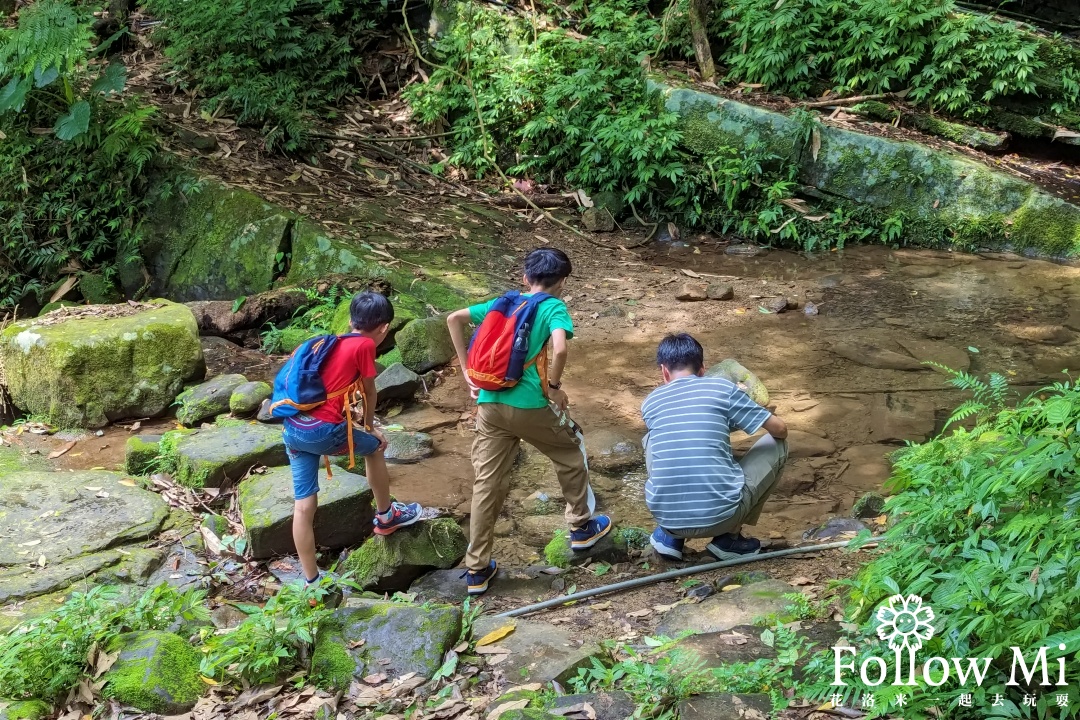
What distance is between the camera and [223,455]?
537 centimetres

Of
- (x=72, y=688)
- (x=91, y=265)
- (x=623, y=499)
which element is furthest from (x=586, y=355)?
(x=91, y=265)

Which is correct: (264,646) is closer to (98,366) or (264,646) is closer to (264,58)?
(98,366)

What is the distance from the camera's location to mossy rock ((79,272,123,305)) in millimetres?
9375

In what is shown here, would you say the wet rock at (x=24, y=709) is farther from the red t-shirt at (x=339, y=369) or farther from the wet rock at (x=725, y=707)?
the wet rock at (x=725, y=707)

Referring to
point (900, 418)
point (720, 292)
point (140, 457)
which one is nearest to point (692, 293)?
point (720, 292)

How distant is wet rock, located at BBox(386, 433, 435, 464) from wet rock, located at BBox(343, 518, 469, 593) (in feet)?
4.04

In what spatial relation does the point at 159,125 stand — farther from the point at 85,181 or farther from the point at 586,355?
the point at 586,355

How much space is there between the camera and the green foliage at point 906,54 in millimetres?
10312

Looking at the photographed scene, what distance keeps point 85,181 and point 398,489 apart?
6.86 m

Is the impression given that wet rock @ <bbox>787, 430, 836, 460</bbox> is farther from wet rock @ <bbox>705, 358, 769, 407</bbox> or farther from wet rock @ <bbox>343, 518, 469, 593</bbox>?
wet rock @ <bbox>343, 518, 469, 593</bbox>

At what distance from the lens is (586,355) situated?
7410mm

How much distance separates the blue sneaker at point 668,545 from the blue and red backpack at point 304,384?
1682 mm

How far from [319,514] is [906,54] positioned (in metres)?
9.65

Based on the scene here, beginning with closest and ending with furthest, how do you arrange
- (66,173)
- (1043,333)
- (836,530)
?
(836,530) → (1043,333) → (66,173)
